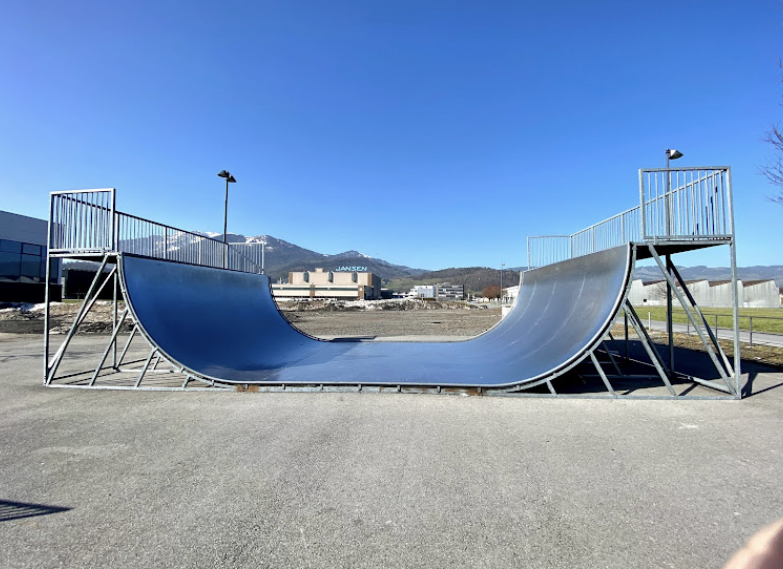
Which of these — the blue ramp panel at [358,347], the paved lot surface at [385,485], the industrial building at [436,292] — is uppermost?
the industrial building at [436,292]

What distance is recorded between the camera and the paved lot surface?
260 cm

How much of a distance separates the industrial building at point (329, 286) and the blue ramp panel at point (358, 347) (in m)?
79.3

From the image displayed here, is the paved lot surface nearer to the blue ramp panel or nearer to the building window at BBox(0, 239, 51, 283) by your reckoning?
the blue ramp panel

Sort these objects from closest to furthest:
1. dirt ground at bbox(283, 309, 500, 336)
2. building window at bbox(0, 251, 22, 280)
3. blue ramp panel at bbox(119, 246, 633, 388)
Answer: blue ramp panel at bbox(119, 246, 633, 388), dirt ground at bbox(283, 309, 500, 336), building window at bbox(0, 251, 22, 280)

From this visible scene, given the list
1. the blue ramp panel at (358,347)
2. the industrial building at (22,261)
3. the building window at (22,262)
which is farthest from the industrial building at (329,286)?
the blue ramp panel at (358,347)

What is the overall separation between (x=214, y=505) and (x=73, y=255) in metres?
7.11

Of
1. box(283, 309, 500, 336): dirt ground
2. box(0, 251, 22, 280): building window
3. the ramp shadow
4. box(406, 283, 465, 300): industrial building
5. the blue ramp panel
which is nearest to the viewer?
the ramp shadow

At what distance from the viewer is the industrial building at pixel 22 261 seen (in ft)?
108

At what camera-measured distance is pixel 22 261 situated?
33.9 m

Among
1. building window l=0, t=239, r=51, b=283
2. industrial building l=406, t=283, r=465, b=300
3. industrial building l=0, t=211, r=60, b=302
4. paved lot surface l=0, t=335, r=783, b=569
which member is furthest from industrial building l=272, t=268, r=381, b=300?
paved lot surface l=0, t=335, r=783, b=569

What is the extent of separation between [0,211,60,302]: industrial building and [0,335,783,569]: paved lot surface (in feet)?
122

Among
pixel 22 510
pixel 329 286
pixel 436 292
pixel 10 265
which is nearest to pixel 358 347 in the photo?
pixel 22 510

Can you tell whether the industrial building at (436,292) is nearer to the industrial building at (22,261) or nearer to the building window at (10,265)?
the industrial building at (22,261)

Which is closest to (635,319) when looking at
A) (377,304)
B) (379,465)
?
(379,465)
